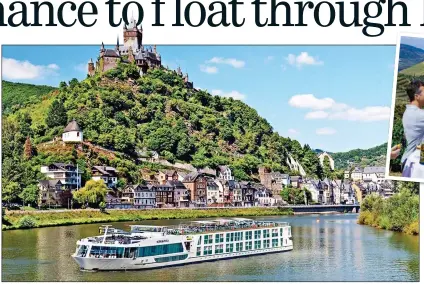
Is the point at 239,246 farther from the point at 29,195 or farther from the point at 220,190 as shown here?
the point at 220,190

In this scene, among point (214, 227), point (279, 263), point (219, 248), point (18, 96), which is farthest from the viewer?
point (18, 96)

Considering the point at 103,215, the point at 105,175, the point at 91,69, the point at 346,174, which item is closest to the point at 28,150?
the point at 105,175

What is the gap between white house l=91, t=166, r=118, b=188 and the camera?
21.9 metres

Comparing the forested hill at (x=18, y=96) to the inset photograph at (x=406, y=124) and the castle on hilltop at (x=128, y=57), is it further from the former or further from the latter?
the inset photograph at (x=406, y=124)

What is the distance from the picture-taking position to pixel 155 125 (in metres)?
26.4

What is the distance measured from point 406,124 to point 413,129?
9cm

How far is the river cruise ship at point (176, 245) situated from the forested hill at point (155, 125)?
10206 mm

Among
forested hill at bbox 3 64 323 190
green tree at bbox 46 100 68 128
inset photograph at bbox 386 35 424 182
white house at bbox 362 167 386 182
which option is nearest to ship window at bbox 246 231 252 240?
inset photograph at bbox 386 35 424 182

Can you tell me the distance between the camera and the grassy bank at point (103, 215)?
17.5m

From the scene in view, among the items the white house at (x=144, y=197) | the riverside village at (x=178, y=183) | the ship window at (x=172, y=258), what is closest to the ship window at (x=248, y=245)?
the ship window at (x=172, y=258)

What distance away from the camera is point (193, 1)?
8695 millimetres

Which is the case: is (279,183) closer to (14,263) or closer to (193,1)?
(14,263)

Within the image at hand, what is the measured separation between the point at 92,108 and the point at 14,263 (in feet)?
48.5

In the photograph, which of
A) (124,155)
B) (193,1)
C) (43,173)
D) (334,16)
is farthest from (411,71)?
(124,155)
